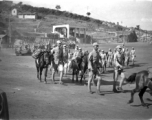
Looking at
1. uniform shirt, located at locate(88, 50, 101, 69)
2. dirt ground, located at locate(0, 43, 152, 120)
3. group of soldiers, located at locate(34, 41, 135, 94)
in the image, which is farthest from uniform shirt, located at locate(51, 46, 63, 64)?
uniform shirt, located at locate(88, 50, 101, 69)

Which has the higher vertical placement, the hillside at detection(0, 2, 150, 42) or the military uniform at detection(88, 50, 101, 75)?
the hillside at detection(0, 2, 150, 42)

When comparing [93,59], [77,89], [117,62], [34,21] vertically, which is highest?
[34,21]

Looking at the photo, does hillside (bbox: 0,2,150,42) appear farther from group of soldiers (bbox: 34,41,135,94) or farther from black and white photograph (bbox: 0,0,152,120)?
group of soldiers (bbox: 34,41,135,94)

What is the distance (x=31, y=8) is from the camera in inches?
352

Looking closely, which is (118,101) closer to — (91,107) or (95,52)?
(91,107)

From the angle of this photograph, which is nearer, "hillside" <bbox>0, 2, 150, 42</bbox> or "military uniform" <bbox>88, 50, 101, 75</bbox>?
"hillside" <bbox>0, 2, 150, 42</bbox>

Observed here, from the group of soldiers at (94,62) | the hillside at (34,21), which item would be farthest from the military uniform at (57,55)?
the hillside at (34,21)

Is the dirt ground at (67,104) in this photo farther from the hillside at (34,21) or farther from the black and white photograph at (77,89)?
the hillside at (34,21)

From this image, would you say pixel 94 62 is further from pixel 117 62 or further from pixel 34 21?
pixel 34 21

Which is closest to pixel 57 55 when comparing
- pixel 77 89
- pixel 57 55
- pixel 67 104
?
pixel 57 55

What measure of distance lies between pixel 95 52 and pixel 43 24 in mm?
4602

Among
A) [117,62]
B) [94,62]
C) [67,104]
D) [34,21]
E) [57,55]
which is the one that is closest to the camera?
[67,104]

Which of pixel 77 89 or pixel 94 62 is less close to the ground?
pixel 94 62

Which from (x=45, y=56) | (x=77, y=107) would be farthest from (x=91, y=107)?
(x=45, y=56)
